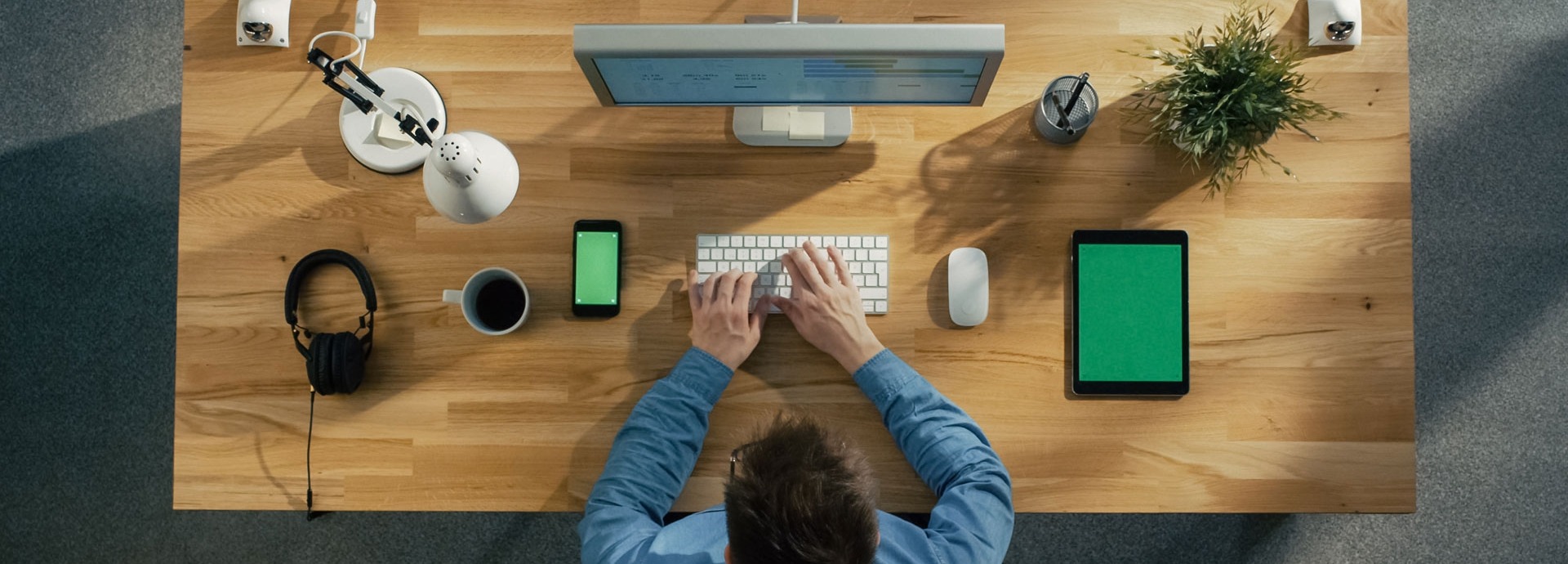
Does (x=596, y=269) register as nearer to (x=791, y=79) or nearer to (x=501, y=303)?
(x=501, y=303)

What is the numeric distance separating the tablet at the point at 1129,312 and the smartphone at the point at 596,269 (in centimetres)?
65

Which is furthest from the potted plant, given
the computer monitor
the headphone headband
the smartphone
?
the headphone headband

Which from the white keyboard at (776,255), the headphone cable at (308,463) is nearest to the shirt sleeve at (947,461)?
the white keyboard at (776,255)

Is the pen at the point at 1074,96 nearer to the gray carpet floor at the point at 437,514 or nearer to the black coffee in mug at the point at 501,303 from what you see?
the black coffee in mug at the point at 501,303

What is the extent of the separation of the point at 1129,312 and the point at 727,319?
22.4 inches

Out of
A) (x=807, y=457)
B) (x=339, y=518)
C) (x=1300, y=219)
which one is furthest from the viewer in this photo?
(x=339, y=518)

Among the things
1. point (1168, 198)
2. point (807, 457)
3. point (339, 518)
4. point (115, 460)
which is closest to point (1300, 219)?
point (1168, 198)

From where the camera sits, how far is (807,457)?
2.51 ft

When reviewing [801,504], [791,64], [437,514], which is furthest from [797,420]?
[437,514]

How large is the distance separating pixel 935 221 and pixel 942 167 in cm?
8

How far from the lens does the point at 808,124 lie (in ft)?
3.58

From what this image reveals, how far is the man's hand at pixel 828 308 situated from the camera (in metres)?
1.06

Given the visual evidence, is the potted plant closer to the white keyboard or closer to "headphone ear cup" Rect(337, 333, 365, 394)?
the white keyboard

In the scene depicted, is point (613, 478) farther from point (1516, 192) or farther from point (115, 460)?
point (1516, 192)
